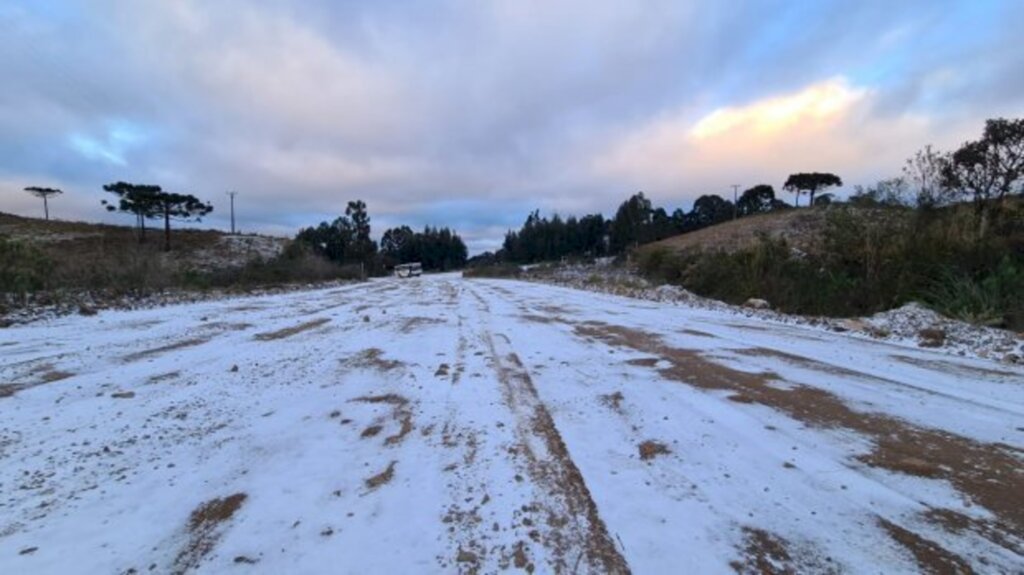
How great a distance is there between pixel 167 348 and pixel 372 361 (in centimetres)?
287

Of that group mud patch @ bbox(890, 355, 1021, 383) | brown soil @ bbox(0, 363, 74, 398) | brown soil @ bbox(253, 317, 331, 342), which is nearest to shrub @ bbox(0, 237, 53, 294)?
brown soil @ bbox(253, 317, 331, 342)

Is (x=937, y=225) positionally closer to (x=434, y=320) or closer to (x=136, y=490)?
(x=434, y=320)

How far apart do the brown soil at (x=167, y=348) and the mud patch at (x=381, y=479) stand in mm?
4855

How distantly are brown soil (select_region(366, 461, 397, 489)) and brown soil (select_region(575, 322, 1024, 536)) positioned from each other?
9.25ft

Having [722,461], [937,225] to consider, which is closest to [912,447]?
[722,461]

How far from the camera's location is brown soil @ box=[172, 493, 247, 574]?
2.48m

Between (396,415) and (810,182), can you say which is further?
(810,182)

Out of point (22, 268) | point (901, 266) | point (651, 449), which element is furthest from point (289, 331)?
point (901, 266)

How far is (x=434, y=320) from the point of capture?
10.9m

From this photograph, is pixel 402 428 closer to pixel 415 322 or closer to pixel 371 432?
pixel 371 432

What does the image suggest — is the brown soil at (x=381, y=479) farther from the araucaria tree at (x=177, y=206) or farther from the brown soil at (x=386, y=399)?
the araucaria tree at (x=177, y=206)

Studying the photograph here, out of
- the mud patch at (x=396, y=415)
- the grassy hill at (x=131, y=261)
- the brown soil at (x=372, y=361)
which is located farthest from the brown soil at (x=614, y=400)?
the grassy hill at (x=131, y=261)

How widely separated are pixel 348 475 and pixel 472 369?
2865 mm

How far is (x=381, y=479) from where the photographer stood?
3293mm
